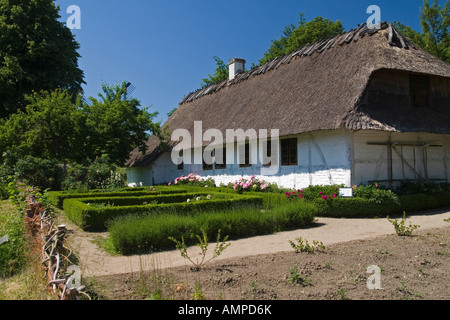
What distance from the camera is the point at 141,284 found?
4250mm

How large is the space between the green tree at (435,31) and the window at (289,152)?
43.2 feet

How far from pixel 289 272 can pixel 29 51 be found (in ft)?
77.6

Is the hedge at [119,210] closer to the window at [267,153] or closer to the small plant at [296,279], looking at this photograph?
the small plant at [296,279]

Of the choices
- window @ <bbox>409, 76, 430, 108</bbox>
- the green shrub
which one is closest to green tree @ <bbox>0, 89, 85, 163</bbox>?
the green shrub

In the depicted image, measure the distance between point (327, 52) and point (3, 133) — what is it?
16542 millimetres

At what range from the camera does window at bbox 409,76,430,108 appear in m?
13.4

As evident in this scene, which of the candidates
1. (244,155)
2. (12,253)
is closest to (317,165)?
(244,155)

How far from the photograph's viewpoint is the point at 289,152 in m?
14.2

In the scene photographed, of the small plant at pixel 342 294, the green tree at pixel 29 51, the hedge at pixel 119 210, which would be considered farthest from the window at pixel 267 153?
the green tree at pixel 29 51

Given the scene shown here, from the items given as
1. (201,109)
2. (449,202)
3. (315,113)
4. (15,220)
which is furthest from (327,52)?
(15,220)

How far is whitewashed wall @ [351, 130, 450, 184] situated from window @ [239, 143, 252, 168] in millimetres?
5767

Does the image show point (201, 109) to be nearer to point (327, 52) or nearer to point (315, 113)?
point (327, 52)

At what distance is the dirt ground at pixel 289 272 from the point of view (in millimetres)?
4160

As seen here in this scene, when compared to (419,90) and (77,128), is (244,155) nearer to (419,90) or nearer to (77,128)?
(419,90)
